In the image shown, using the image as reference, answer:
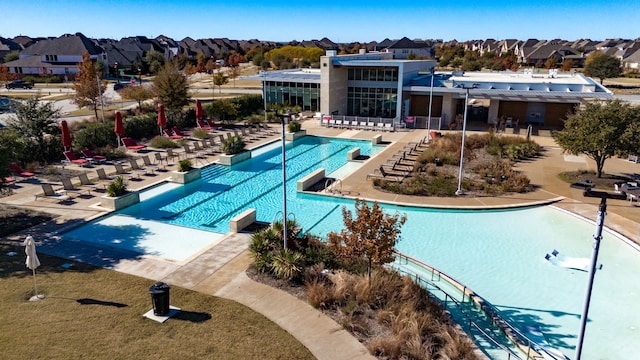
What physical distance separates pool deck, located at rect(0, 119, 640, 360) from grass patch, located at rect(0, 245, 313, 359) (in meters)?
0.51

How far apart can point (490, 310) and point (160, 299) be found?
8.10 meters

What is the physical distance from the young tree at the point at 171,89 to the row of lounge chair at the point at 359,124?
448 inches

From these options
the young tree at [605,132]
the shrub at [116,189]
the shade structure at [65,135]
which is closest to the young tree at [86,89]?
the shade structure at [65,135]

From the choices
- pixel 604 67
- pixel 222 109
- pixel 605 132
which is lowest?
pixel 222 109

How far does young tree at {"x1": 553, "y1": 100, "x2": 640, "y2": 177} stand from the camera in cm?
2031

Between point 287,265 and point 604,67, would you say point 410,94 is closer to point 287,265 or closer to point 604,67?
point 287,265

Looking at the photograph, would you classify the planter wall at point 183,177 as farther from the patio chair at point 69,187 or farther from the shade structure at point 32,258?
the shade structure at point 32,258

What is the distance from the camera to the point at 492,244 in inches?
633

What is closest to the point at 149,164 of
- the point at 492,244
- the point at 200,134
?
the point at 200,134

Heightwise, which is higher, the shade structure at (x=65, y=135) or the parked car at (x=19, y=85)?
the parked car at (x=19, y=85)

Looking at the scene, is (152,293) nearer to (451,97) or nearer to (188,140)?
(188,140)

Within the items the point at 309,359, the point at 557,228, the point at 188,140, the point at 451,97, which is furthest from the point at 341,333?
the point at 451,97

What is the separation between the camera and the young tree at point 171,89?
3403cm

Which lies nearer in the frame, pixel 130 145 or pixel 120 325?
pixel 120 325
